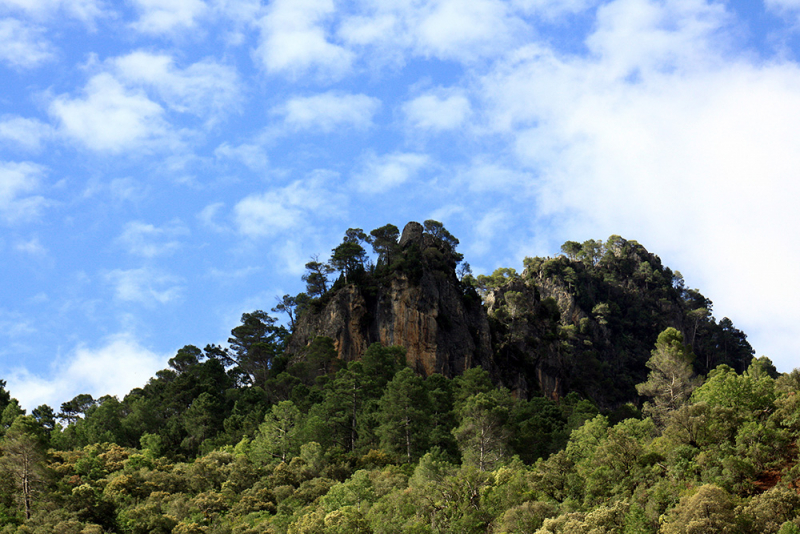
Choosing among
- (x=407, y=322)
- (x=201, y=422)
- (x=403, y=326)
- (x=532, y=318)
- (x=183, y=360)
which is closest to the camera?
(x=201, y=422)

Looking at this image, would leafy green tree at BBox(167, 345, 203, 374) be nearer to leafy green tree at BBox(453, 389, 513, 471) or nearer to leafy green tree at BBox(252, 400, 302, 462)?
leafy green tree at BBox(252, 400, 302, 462)

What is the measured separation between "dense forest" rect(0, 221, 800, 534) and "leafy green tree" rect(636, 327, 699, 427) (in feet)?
0.82

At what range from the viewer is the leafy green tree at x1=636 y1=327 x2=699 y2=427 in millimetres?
68500

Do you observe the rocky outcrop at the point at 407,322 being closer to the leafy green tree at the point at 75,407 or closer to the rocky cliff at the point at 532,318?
the rocky cliff at the point at 532,318

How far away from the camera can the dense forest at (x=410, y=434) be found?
Answer: 4438 cm

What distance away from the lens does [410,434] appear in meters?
63.9

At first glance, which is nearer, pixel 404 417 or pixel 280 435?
pixel 404 417

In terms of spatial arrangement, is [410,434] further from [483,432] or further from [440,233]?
[440,233]

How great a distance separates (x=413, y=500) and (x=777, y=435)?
21906 mm

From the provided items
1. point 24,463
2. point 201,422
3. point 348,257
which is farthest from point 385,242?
point 24,463

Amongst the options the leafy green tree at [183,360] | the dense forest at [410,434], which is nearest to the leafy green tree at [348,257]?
the dense forest at [410,434]

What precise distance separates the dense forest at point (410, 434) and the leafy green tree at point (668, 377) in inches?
9.8

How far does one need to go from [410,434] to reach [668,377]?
83.1ft

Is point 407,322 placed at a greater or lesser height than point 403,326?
greater
